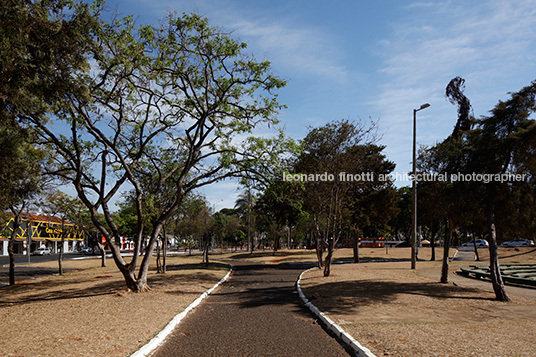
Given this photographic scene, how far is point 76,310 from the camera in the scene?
1043 cm

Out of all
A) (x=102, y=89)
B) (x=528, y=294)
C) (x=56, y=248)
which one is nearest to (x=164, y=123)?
(x=102, y=89)

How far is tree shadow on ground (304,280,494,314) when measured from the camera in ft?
36.4

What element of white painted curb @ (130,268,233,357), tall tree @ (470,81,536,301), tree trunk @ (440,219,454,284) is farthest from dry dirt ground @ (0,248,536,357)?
tall tree @ (470,81,536,301)

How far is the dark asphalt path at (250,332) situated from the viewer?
6.63m

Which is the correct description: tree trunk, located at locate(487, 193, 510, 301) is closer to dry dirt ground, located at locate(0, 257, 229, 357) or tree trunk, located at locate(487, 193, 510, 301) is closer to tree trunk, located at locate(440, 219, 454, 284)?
tree trunk, located at locate(440, 219, 454, 284)

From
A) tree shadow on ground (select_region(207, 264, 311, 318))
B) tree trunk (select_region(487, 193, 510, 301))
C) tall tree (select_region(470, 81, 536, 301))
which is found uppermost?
tall tree (select_region(470, 81, 536, 301))

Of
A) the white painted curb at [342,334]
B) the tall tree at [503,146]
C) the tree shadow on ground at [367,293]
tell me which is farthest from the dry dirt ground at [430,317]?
the tall tree at [503,146]

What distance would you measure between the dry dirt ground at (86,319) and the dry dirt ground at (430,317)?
401 cm

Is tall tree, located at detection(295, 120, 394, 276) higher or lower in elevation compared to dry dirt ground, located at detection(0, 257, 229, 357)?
higher

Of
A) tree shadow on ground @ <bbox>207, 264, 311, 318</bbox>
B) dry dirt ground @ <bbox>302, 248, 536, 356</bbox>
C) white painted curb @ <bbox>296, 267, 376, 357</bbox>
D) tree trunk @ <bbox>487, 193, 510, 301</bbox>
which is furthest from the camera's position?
tree trunk @ <bbox>487, 193, 510, 301</bbox>

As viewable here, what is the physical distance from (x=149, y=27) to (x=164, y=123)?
4.10 meters

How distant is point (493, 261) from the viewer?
12227 mm

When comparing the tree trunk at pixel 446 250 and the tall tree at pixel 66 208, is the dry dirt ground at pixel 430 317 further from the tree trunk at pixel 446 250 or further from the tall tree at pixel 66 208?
the tall tree at pixel 66 208

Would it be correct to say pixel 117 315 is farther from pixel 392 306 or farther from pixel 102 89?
pixel 102 89
